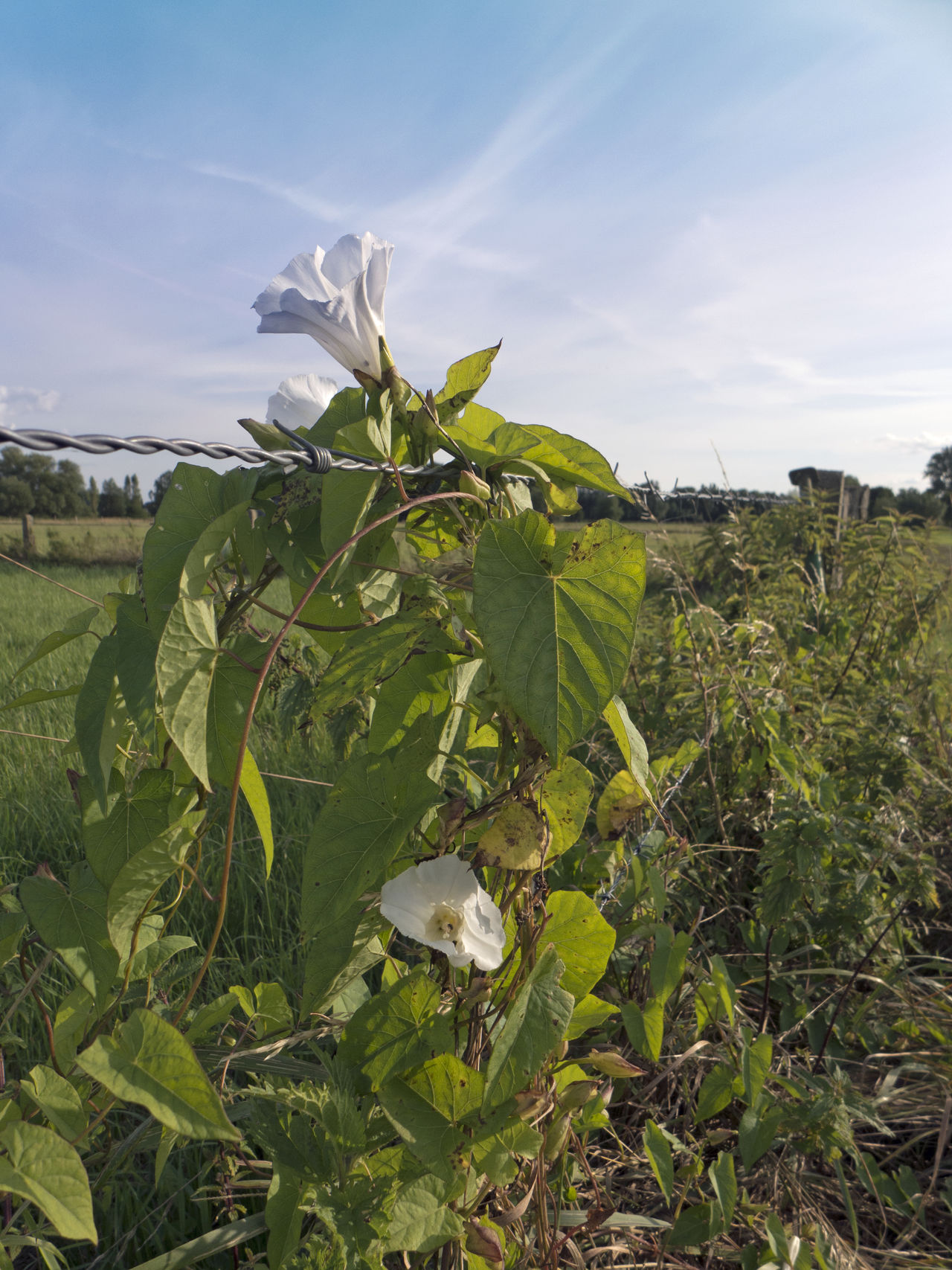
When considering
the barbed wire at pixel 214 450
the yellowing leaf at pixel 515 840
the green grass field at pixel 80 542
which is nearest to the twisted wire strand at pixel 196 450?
the barbed wire at pixel 214 450

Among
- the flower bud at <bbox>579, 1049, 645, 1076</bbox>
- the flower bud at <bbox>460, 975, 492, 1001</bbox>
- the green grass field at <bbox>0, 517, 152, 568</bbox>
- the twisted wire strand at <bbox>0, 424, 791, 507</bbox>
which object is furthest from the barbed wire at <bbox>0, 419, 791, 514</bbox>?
the green grass field at <bbox>0, 517, 152, 568</bbox>

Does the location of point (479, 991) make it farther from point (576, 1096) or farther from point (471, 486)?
point (471, 486)

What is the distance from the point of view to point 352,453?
79 centimetres

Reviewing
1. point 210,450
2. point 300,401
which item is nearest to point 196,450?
point 210,450

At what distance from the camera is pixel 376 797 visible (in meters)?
0.75

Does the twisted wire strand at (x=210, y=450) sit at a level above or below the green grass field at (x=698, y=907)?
above

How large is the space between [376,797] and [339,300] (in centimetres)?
52

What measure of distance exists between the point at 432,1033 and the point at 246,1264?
20.3 inches

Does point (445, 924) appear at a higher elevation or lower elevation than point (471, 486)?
lower

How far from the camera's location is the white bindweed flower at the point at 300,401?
913 millimetres

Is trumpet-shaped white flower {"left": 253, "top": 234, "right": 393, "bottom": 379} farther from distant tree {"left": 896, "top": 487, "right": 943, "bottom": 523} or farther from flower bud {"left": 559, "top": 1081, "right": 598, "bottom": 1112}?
distant tree {"left": 896, "top": 487, "right": 943, "bottom": 523}

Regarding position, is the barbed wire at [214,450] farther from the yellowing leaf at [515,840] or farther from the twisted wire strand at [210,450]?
the yellowing leaf at [515,840]

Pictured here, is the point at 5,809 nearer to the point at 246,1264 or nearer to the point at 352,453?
the point at 246,1264

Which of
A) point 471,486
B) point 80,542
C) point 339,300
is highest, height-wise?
point 339,300
